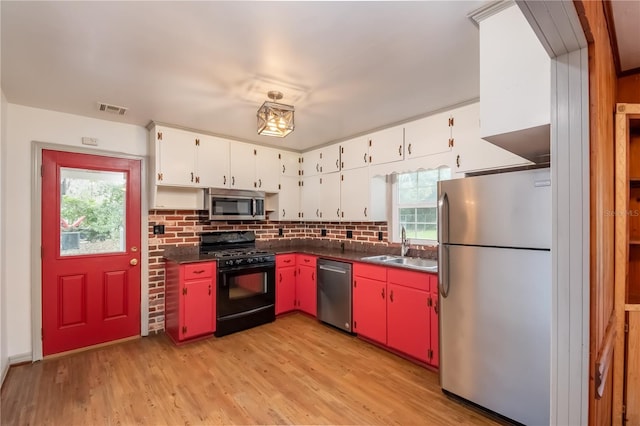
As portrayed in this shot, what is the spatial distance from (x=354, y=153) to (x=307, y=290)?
1857 millimetres

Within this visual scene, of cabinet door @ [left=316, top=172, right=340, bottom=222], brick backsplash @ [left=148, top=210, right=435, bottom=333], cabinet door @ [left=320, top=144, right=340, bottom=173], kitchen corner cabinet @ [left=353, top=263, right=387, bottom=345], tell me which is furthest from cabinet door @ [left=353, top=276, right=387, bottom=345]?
cabinet door @ [left=320, top=144, right=340, bottom=173]

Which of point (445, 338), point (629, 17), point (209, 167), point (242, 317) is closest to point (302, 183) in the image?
point (209, 167)

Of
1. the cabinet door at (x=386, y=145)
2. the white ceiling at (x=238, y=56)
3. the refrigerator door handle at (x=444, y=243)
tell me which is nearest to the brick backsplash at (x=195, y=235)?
the cabinet door at (x=386, y=145)

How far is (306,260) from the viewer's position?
3959 mm

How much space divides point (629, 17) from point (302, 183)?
141 inches

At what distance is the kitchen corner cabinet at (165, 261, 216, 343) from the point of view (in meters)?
3.13

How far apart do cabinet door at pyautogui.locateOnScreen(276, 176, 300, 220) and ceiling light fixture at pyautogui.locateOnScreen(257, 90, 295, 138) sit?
191 cm

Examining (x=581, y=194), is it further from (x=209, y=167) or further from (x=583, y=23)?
(x=209, y=167)

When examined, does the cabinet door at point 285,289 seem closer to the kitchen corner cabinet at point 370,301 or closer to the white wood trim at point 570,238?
the kitchen corner cabinet at point 370,301

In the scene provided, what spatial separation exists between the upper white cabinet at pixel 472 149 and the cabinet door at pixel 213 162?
2580mm

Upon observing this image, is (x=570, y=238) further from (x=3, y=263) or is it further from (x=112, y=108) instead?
(x=3, y=263)

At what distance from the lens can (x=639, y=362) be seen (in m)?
1.79

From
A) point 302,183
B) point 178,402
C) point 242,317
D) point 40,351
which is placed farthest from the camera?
point 302,183

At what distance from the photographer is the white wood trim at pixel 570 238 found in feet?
3.36
